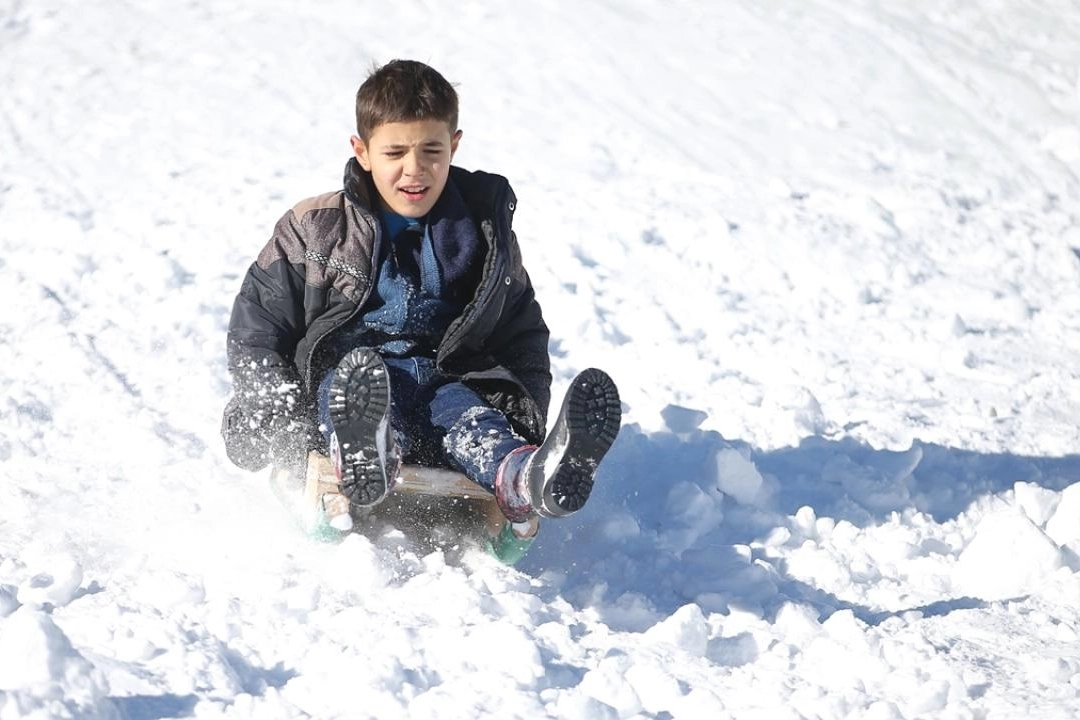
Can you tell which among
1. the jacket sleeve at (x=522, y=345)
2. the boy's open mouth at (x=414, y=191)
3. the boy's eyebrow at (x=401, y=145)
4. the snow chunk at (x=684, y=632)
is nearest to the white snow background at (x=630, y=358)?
the snow chunk at (x=684, y=632)

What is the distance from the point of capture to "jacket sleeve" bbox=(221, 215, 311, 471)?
3.12m

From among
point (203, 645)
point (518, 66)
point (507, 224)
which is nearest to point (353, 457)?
point (203, 645)

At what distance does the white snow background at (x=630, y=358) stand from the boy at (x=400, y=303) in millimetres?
291

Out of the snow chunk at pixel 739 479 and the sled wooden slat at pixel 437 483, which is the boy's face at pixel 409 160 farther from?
the snow chunk at pixel 739 479

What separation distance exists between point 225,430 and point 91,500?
15.5 inches

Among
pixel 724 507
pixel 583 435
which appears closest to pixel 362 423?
pixel 583 435

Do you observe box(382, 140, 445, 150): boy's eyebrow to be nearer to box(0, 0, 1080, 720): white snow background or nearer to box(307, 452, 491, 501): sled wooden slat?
box(307, 452, 491, 501): sled wooden slat

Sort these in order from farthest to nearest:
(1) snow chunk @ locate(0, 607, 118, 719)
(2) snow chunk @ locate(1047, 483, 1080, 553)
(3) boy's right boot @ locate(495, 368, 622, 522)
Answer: (2) snow chunk @ locate(1047, 483, 1080, 553)
(3) boy's right boot @ locate(495, 368, 622, 522)
(1) snow chunk @ locate(0, 607, 118, 719)

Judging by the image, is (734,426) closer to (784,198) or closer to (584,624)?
(584,624)

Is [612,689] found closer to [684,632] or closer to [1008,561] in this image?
[684,632]

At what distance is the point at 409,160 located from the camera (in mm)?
3133

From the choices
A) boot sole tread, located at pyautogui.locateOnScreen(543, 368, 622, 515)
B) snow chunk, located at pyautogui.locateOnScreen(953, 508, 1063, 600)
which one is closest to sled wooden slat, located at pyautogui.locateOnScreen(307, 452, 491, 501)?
boot sole tread, located at pyautogui.locateOnScreen(543, 368, 622, 515)

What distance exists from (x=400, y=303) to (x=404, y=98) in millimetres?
513

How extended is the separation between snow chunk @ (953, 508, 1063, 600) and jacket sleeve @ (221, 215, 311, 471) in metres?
1.76
